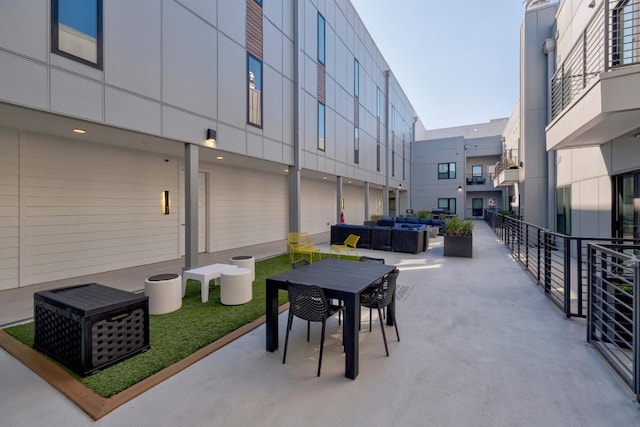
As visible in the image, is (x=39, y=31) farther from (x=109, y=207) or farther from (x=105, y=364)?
(x=105, y=364)

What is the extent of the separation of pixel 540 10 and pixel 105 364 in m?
16.2

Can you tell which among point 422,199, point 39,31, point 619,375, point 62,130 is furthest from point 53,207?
point 422,199

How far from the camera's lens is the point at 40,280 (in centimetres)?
580

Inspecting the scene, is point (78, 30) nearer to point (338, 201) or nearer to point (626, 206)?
point (338, 201)

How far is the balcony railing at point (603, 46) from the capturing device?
172 inches

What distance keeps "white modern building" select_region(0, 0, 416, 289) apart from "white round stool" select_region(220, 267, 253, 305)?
6.79ft

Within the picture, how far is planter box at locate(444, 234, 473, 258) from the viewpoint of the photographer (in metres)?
8.90

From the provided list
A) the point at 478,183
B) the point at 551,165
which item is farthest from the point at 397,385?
the point at 478,183

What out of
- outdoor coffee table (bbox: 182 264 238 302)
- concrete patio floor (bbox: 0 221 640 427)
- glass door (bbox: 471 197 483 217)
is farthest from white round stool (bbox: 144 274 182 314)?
glass door (bbox: 471 197 483 217)

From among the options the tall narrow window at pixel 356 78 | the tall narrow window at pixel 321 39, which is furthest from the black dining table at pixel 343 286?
the tall narrow window at pixel 356 78

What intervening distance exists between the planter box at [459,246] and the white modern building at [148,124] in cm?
497

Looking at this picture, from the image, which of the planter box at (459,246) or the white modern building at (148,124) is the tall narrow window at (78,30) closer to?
the white modern building at (148,124)

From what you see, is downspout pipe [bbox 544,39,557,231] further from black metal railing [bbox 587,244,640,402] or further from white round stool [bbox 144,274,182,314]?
white round stool [bbox 144,274,182,314]

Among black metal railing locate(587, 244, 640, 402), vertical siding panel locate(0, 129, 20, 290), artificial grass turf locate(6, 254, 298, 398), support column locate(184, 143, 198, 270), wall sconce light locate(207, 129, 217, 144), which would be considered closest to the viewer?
artificial grass turf locate(6, 254, 298, 398)
